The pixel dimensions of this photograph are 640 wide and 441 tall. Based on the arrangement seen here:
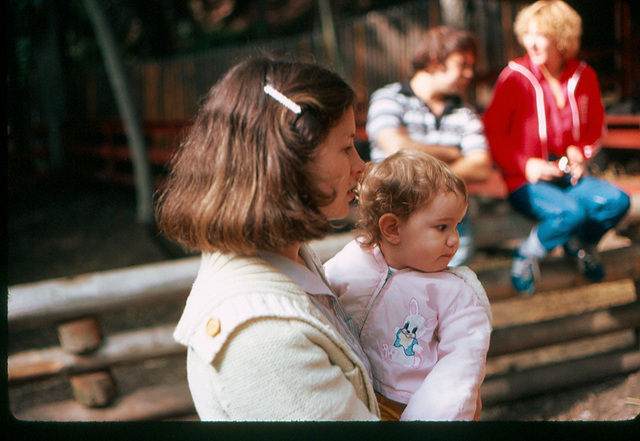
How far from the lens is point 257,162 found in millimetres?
936

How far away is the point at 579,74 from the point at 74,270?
495 centimetres

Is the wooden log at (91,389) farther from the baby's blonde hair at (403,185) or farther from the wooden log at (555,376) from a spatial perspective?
the baby's blonde hair at (403,185)

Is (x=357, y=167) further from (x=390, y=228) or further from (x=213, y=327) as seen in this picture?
(x=213, y=327)

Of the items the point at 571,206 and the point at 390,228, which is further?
the point at 571,206

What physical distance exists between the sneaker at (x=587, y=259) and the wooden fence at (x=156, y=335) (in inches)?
2.6

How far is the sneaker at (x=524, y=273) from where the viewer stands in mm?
2668

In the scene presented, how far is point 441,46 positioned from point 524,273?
107 cm

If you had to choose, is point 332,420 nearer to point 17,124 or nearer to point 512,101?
point 512,101

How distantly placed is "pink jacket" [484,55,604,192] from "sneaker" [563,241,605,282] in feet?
1.66

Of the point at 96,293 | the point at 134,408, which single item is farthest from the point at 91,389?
the point at 96,293

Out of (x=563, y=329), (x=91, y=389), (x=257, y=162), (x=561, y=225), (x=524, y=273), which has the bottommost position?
(x=563, y=329)

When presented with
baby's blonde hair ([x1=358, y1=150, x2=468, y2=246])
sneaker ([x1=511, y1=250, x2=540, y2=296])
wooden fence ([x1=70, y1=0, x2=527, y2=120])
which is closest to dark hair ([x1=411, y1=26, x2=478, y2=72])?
sneaker ([x1=511, y1=250, x2=540, y2=296])

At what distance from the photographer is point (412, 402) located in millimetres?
1025

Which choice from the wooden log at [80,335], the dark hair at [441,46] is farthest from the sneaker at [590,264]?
the wooden log at [80,335]
